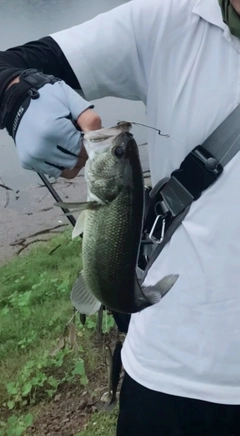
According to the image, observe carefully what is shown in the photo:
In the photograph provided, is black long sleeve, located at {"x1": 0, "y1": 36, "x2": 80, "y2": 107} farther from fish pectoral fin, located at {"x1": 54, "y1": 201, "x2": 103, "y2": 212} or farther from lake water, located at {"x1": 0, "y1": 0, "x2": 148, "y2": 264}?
Answer: lake water, located at {"x1": 0, "y1": 0, "x2": 148, "y2": 264}

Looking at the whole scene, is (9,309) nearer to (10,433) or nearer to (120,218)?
(10,433)

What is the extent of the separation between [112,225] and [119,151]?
0.66ft

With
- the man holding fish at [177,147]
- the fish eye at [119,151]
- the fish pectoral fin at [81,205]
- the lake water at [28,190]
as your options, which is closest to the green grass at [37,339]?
the lake water at [28,190]

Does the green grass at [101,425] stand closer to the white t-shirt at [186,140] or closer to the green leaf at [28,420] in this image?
the green leaf at [28,420]

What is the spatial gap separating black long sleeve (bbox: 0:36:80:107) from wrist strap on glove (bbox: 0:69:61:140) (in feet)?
0.67

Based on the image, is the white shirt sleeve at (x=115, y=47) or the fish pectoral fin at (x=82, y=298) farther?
the white shirt sleeve at (x=115, y=47)

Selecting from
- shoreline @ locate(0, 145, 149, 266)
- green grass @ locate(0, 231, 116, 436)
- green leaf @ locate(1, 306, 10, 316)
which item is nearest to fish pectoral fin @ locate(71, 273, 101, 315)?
green grass @ locate(0, 231, 116, 436)

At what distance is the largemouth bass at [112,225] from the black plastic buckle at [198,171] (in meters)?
0.28

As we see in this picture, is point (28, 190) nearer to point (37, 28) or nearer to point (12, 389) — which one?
point (12, 389)

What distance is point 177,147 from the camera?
6.04 ft

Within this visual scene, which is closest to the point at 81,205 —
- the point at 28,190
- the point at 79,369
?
the point at 79,369

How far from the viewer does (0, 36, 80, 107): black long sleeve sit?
187cm

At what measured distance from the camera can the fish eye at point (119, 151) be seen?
57.7 inches

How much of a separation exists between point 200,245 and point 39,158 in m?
0.55
